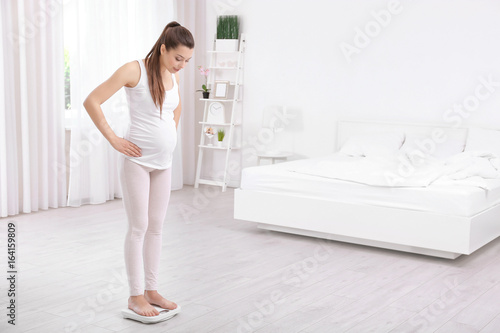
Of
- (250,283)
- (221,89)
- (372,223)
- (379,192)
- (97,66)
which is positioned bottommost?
(250,283)

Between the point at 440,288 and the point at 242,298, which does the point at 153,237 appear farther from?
the point at 440,288

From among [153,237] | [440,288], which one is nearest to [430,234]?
[440,288]

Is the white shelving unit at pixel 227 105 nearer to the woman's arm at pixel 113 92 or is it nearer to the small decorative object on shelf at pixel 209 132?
the small decorative object on shelf at pixel 209 132

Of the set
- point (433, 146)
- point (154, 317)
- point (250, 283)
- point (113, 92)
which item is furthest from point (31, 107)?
point (433, 146)

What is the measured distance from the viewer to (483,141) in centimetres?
475

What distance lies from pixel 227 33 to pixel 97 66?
4.73 ft

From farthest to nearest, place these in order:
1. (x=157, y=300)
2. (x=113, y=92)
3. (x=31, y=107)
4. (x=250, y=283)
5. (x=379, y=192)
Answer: (x=31, y=107)
(x=379, y=192)
(x=250, y=283)
(x=157, y=300)
(x=113, y=92)

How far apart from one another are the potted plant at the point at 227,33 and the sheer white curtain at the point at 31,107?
167cm

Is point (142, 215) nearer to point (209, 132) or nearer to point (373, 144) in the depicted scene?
point (373, 144)

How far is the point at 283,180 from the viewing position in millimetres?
4219

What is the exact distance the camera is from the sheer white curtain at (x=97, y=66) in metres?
5.21

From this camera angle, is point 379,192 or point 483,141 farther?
point 483,141

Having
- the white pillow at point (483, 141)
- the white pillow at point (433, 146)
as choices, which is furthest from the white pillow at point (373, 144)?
the white pillow at point (483, 141)

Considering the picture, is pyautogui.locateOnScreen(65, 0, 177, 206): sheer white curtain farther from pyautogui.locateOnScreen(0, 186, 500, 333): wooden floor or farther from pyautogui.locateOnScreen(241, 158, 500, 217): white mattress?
pyautogui.locateOnScreen(241, 158, 500, 217): white mattress
